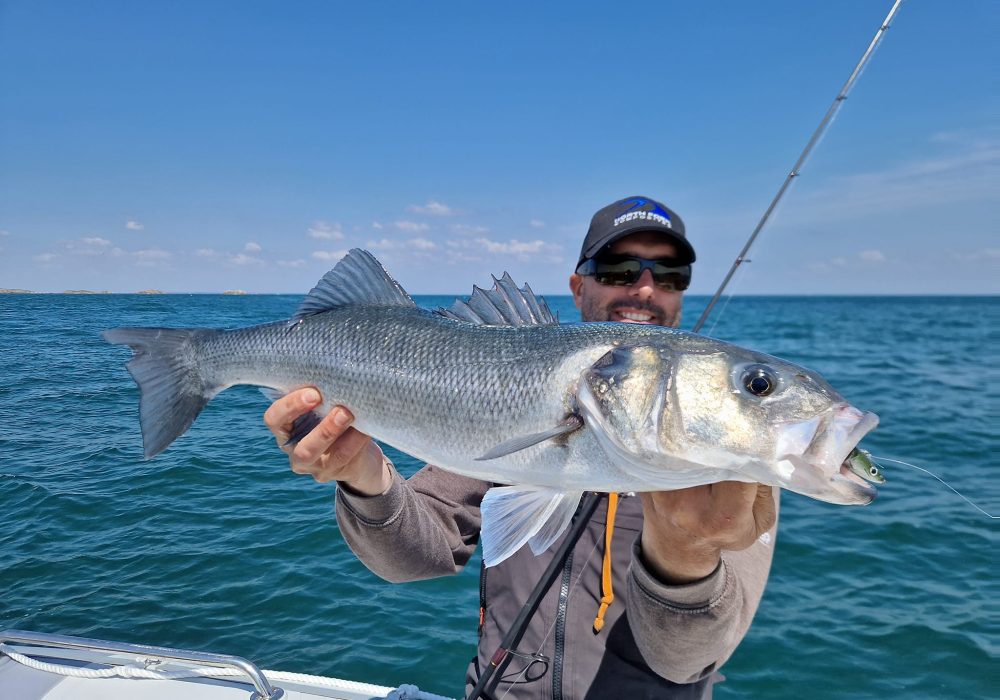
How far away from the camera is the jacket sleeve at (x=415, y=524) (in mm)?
2641

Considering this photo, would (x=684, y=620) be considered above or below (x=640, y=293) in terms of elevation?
below

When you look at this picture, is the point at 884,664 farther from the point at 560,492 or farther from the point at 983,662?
the point at 560,492

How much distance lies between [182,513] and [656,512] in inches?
339

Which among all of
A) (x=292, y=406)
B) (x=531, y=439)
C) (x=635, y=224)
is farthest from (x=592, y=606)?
(x=635, y=224)

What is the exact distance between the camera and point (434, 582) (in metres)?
6.96

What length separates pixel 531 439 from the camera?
73.9 inches

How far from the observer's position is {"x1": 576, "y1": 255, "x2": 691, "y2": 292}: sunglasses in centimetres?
353

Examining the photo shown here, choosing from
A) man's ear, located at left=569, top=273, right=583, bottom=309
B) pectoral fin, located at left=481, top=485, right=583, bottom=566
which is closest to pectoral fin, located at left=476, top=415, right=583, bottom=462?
pectoral fin, located at left=481, top=485, right=583, bottom=566

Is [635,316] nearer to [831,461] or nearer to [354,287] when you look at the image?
[354,287]

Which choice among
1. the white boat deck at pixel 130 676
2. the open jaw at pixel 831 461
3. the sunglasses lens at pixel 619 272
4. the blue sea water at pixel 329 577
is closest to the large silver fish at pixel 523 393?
the open jaw at pixel 831 461

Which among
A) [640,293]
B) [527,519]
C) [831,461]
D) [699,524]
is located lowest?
[527,519]

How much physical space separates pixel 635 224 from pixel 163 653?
3.93 metres

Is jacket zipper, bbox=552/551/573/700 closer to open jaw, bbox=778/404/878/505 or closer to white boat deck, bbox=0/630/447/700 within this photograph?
open jaw, bbox=778/404/878/505

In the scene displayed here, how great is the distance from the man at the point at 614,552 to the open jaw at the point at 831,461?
23 cm
